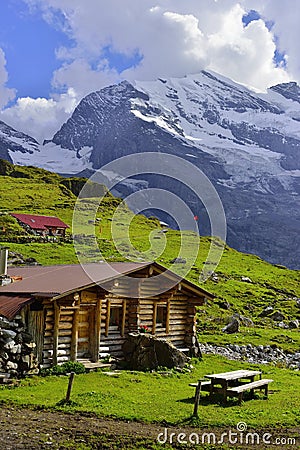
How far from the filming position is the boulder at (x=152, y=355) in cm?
2948

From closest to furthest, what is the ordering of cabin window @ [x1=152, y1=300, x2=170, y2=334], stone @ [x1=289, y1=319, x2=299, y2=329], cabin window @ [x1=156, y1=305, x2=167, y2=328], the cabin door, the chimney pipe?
the cabin door, the chimney pipe, cabin window @ [x1=152, y1=300, x2=170, y2=334], cabin window @ [x1=156, y1=305, x2=167, y2=328], stone @ [x1=289, y1=319, x2=299, y2=329]

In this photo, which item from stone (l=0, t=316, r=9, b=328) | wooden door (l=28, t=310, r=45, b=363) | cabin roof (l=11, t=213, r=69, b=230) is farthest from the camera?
cabin roof (l=11, t=213, r=69, b=230)

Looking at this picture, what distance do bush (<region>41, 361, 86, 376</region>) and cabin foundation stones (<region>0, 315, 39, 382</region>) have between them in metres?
0.55

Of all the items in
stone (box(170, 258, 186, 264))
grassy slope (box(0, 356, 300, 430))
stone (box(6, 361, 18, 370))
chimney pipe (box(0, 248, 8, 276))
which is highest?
stone (box(170, 258, 186, 264))

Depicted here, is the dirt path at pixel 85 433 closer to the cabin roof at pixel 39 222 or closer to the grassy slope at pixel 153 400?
the grassy slope at pixel 153 400

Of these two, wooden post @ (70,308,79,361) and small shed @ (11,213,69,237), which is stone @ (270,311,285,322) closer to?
wooden post @ (70,308,79,361)

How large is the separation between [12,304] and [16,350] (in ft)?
8.26

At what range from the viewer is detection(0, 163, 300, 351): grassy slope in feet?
175

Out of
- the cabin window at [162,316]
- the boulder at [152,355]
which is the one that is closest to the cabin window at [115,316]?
the boulder at [152,355]

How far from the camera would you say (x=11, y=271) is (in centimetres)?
3797

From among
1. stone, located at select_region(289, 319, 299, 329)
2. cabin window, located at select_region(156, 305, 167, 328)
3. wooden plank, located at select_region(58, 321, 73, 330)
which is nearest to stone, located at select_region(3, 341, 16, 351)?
wooden plank, located at select_region(58, 321, 73, 330)

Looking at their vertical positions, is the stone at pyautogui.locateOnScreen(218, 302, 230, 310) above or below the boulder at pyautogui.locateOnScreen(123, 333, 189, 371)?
above

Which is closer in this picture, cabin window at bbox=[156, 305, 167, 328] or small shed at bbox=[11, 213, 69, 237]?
cabin window at bbox=[156, 305, 167, 328]

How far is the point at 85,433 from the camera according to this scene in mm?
16438
